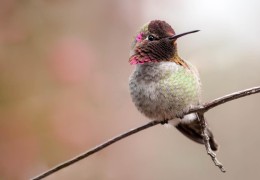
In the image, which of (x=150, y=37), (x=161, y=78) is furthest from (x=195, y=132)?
(x=150, y=37)

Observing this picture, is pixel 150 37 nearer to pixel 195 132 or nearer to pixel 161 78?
pixel 161 78

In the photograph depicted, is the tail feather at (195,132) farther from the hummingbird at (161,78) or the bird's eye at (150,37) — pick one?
the bird's eye at (150,37)

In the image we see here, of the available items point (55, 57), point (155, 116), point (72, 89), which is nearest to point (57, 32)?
point (55, 57)

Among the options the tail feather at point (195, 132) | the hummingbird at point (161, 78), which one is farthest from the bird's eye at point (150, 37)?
the tail feather at point (195, 132)

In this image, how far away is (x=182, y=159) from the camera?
25.9 ft

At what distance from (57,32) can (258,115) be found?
3825 millimetres

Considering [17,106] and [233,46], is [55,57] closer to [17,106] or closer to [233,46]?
[17,106]

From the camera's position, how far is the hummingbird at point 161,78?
340cm

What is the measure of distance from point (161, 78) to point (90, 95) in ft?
6.52

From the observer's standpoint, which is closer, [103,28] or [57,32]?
[57,32]

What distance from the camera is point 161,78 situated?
138 inches

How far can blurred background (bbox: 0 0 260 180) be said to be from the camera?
15.3ft

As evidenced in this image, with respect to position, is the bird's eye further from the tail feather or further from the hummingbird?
the tail feather

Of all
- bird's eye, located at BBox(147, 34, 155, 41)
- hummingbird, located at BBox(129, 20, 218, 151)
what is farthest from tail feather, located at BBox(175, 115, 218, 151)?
bird's eye, located at BBox(147, 34, 155, 41)
